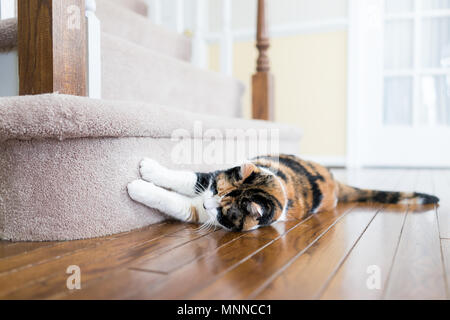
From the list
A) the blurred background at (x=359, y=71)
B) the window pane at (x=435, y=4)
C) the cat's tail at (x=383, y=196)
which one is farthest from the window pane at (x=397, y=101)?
the cat's tail at (x=383, y=196)

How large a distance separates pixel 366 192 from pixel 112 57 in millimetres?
1133

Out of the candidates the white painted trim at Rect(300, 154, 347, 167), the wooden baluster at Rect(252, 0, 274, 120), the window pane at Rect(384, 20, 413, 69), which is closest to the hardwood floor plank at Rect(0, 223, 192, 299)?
the wooden baluster at Rect(252, 0, 274, 120)

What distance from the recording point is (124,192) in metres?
1.07

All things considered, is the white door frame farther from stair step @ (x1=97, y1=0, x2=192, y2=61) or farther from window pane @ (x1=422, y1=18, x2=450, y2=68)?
stair step @ (x1=97, y1=0, x2=192, y2=61)

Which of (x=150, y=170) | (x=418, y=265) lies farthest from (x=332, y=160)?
(x=418, y=265)

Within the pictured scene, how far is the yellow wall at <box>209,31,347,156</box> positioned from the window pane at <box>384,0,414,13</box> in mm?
413

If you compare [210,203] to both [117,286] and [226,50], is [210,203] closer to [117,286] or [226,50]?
[117,286]

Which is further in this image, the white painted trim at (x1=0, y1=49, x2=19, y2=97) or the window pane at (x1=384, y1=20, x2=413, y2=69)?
the window pane at (x1=384, y1=20, x2=413, y2=69)

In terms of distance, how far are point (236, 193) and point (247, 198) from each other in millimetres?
52

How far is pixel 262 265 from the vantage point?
2.59 ft

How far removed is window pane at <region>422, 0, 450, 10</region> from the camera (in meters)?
3.14

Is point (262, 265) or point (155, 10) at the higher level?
point (155, 10)

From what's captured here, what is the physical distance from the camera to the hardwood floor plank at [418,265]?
0.65m
